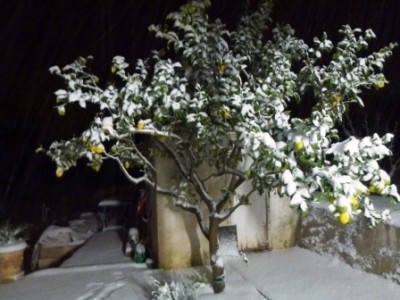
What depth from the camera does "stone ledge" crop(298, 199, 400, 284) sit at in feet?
15.1

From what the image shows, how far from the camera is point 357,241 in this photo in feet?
16.7

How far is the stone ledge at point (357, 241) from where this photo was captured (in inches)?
181

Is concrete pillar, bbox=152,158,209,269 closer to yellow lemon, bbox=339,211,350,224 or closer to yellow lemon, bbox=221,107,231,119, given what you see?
yellow lemon, bbox=221,107,231,119

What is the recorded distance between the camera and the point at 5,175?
62.8 ft

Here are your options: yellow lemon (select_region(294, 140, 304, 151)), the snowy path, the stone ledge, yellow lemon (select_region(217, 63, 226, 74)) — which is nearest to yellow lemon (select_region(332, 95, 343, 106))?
yellow lemon (select_region(217, 63, 226, 74))

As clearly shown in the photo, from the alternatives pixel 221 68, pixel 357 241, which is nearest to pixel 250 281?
pixel 357 241

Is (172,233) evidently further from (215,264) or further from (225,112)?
(225,112)

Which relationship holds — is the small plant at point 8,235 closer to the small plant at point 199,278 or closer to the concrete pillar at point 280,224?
the small plant at point 199,278

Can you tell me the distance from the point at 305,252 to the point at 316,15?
223 inches

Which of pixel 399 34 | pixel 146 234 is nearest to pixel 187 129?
pixel 146 234

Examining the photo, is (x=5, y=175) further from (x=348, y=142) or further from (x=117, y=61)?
(x=348, y=142)

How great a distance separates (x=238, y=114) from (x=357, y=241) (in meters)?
Result: 2.47

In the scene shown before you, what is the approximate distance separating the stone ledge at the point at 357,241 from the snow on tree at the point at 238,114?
0.75m

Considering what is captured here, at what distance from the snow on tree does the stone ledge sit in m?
0.75
